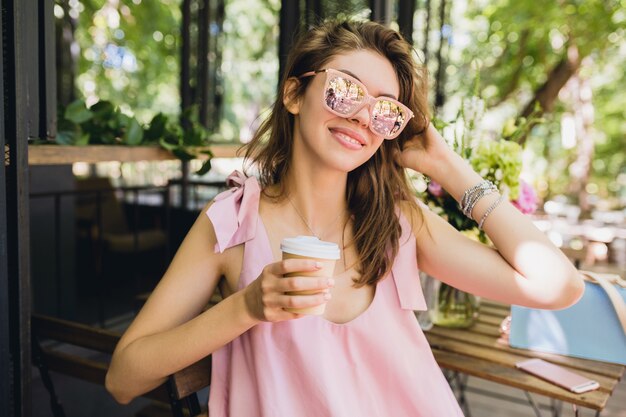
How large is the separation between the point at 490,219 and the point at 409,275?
0.87ft

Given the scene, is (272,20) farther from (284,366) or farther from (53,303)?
(284,366)

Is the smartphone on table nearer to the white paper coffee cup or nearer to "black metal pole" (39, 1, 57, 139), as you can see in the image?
the white paper coffee cup

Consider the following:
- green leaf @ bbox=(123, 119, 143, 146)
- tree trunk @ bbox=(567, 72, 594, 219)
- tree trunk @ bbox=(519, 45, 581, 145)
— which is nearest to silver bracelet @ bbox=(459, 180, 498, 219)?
green leaf @ bbox=(123, 119, 143, 146)

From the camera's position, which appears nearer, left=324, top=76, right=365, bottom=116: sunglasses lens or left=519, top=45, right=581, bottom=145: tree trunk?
left=324, top=76, right=365, bottom=116: sunglasses lens

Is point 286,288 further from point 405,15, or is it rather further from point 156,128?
point 405,15

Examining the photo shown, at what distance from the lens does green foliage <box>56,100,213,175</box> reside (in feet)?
7.56

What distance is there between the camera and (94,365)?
1.49 metres

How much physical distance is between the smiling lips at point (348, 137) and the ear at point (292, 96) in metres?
0.15

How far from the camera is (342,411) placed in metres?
1.22

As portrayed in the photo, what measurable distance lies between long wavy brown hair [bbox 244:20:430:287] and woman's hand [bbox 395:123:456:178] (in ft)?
0.07

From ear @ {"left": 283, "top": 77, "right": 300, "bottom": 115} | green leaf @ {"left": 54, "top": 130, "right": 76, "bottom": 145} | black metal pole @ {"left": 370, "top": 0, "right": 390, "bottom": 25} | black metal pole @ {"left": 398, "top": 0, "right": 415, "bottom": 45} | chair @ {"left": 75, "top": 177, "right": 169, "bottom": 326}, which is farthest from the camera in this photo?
chair @ {"left": 75, "top": 177, "right": 169, "bottom": 326}

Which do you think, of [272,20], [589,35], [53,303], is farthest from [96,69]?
[589,35]

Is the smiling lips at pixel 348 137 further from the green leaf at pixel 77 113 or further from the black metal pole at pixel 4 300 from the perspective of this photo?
the green leaf at pixel 77 113

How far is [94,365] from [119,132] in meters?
1.28
